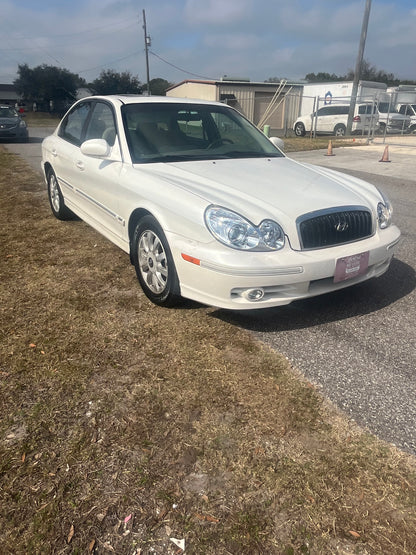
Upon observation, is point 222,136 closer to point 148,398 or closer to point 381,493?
point 148,398

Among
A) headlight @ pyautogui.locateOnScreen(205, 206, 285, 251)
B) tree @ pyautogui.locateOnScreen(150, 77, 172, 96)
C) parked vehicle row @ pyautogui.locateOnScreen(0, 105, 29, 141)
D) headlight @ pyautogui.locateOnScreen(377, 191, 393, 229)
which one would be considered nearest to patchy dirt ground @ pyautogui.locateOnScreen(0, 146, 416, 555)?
headlight @ pyautogui.locateOnScreen(205, 206, 285, 251)

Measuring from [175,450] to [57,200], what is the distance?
463 centimetres

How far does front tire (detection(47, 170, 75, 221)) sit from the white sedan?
1.13m

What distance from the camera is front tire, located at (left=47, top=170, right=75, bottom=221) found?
5.79 metres

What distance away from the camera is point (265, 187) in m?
3.36

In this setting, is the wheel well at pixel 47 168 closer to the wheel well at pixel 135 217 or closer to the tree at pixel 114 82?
the wheel well at pixel 135 217

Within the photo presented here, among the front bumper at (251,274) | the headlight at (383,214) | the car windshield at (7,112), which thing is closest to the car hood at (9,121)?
the car windshield at (7,112)

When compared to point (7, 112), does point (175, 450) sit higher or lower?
lower

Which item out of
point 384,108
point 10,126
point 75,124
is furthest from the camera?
point 384,108

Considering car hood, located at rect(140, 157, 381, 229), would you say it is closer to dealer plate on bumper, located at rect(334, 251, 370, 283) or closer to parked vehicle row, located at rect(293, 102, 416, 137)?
dealer plate on bumper, located at rect(334, 251, 370, 283)

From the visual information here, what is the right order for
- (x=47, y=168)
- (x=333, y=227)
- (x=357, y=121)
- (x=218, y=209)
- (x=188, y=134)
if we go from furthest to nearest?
(x=357, y=121) < (x=47, y=168) < (x=188, y=134) < (x=333, y=227) < (x=218, y=209)

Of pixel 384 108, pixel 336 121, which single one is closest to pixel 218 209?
pixel 336 121

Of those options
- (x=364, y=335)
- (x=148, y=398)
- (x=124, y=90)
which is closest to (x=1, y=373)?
(x=148, y=398)

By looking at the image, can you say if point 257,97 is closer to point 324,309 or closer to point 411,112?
point 411,112
